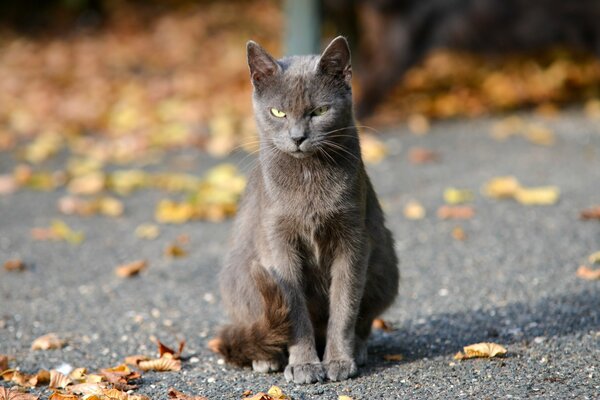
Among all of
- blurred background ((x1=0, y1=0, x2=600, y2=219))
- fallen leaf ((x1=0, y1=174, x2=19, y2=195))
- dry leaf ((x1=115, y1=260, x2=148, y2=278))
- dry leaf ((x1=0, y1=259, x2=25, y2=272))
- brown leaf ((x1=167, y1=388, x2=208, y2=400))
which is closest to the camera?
brown leaf ((x1=167, y1=388, x2=208, y2=400))

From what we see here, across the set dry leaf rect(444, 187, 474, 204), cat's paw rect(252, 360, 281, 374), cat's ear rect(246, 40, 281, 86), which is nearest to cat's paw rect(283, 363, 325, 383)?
cat's paw rect(252, 360, 281, 374)

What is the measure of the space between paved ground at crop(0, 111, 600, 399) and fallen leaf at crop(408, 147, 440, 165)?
19 cm

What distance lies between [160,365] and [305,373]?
0.64 meters

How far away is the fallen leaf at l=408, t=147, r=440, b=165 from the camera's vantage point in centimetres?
715

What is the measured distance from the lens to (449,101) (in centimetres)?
904

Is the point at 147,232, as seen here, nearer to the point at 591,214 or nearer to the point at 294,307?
the point at 294,307

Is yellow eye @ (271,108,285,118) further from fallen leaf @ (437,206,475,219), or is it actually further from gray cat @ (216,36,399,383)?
fallen leaf @ (437,206,475,219)

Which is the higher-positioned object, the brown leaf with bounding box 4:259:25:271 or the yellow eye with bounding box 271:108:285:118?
the yellow eye with bounding box 271:108:285:118

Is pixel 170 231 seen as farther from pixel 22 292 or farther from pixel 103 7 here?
pixel 103 7

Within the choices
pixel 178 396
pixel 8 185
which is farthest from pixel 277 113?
pixel 8 185

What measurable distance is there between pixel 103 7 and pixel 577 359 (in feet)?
36.5

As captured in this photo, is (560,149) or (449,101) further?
(449,101)

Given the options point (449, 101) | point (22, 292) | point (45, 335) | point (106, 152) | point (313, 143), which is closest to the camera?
point (313, 143)

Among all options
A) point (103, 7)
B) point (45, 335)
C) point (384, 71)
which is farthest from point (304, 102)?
point (103, 7)
